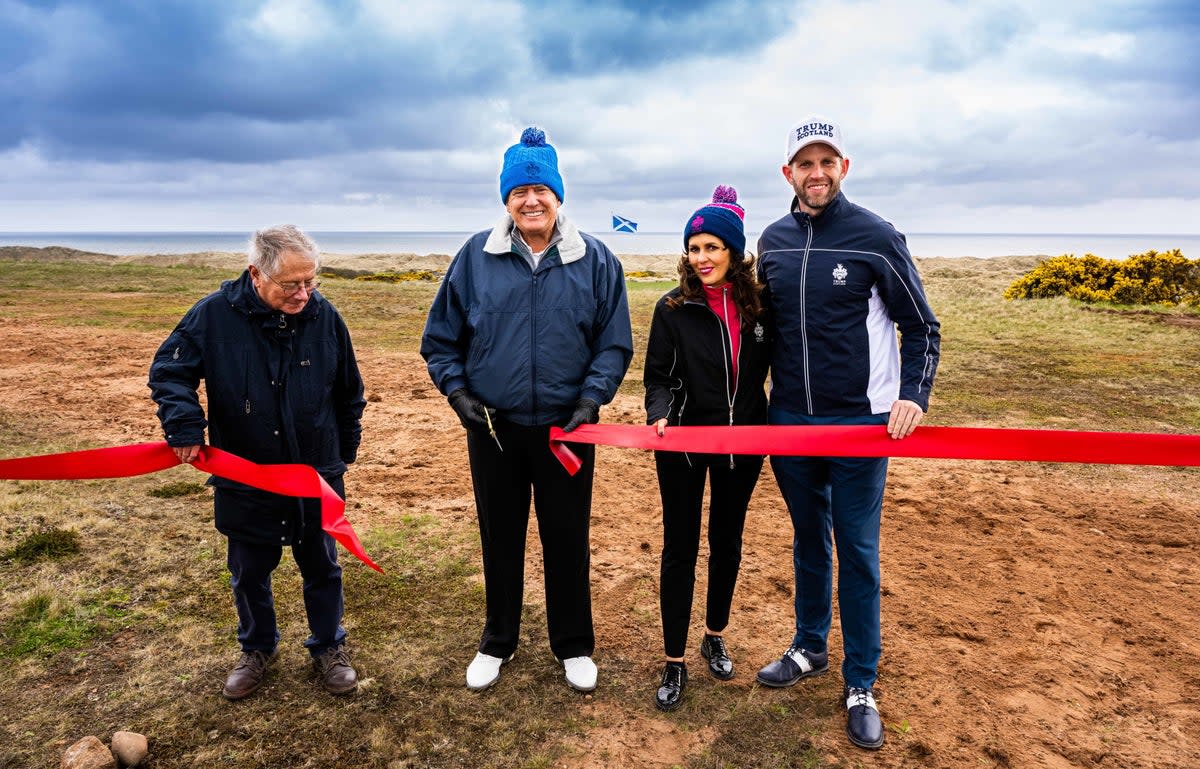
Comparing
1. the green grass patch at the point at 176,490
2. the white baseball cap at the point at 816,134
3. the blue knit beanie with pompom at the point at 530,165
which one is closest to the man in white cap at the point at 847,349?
the white baseball cap at the point at 816,134

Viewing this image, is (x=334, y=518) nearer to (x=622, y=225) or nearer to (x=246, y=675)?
(x=246, y=675)

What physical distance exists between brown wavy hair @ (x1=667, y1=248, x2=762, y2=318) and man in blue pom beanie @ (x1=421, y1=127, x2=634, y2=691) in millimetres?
323

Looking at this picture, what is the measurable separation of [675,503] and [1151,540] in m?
4.20

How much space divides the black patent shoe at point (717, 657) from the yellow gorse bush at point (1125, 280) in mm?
18738

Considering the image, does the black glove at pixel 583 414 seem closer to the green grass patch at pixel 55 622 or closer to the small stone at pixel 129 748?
the small stone at pixel 129 748

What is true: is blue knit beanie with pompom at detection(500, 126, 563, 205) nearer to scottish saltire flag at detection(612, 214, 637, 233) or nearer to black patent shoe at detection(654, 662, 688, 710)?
black patent shoe at detection(654, 662, 688, 710)

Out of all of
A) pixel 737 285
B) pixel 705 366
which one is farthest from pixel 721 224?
pixel 705 366

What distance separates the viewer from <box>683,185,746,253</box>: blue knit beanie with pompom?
315cm

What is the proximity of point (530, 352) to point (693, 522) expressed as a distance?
42.3 inches

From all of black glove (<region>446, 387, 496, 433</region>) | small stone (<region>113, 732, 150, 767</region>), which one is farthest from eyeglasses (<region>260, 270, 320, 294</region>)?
small stone (<region>113, 732, 150, 767</region>)

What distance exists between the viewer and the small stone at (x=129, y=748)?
120 inches

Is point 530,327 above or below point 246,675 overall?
above

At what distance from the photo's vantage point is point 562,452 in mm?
3361

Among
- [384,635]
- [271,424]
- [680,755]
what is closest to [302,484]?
[271,424]
